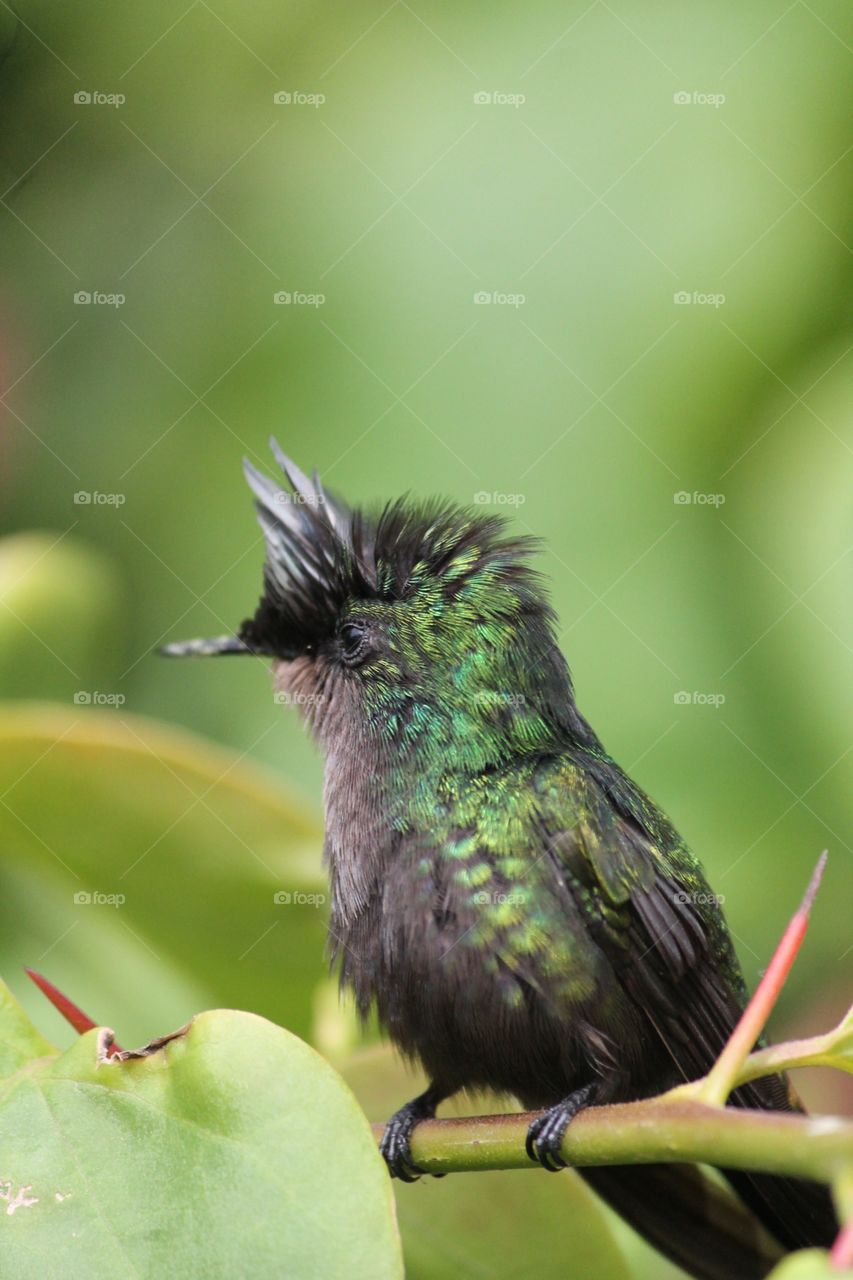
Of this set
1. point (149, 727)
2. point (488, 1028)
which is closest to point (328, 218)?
point (149, 727)

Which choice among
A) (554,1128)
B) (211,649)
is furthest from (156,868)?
(554,1128)

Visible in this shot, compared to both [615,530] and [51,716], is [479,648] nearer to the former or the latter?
[51,716]

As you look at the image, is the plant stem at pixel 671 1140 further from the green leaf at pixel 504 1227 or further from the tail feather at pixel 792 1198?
the tail feather at pixel 792 1198

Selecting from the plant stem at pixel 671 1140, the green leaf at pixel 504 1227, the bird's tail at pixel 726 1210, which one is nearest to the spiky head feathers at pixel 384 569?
the green leaf at pixel 504 1227

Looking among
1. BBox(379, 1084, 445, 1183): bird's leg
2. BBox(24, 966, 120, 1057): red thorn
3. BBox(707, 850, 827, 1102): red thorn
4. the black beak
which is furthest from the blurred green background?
BBox(707, 850, 827, 1102): red thorn

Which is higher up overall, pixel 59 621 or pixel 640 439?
pixel 640 439

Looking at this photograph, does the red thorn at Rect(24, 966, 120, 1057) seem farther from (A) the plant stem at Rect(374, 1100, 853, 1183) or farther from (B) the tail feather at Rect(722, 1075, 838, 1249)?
(B) the tail feather at Rect(722, 1075, 838, 1249)

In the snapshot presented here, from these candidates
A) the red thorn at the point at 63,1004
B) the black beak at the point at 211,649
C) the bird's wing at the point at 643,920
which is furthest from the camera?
the black beak at the point at 211,649
